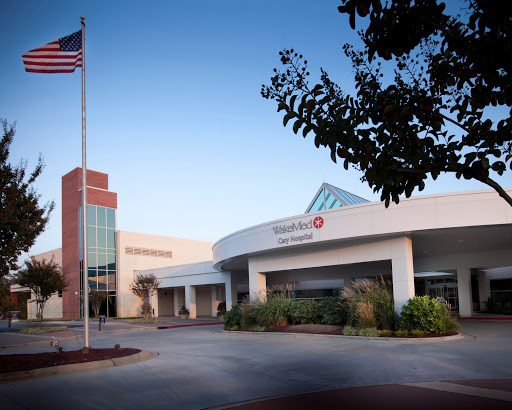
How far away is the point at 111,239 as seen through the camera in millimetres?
47719

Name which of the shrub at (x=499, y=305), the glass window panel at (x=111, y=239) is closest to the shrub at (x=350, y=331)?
the shrub at (x=499, y=305)

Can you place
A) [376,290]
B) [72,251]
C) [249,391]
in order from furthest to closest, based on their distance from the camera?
[72,251] → [376,290] → [249,391]

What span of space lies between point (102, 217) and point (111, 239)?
2.46 meters

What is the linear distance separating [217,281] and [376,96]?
34.4 m

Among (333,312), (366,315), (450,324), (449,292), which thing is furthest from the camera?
(449,292)

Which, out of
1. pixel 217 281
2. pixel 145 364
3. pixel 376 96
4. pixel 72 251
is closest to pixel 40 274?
pixel 217 281

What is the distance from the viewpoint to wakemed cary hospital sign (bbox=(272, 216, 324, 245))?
20.1 m

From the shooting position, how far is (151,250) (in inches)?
2021

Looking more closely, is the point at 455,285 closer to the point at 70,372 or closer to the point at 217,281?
the point at 217,281

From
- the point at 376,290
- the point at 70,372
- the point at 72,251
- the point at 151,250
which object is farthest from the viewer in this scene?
the point at 151,250

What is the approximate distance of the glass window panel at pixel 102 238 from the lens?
1835 inches

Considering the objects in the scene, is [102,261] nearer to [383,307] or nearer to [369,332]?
[383,307]

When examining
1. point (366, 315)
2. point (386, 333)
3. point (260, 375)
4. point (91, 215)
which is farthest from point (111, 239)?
point (260, 375)

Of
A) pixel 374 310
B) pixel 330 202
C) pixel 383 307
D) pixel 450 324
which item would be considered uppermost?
pixel 330 202
